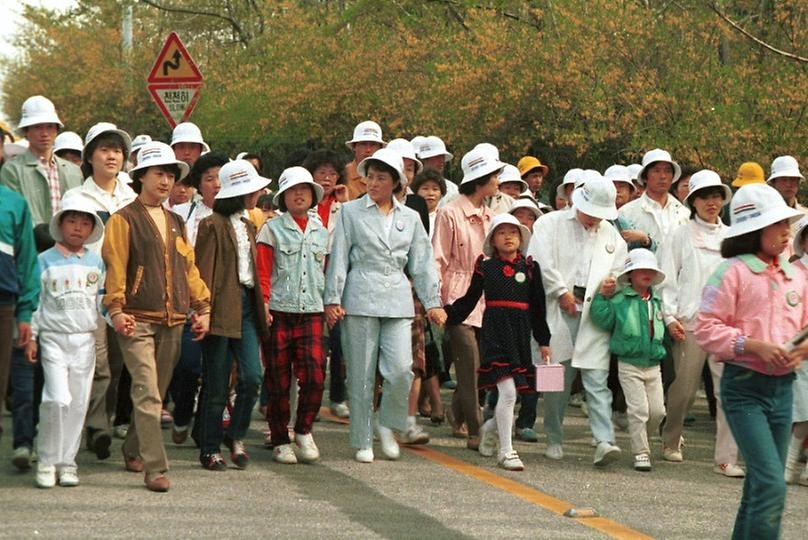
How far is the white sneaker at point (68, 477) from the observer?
380 inches

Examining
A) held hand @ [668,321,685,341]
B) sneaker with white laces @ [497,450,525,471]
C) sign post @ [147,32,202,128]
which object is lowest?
sneaker with white laces @ [497,450,525,471]

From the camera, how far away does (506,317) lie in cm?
1130

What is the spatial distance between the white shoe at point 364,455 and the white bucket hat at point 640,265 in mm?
2042

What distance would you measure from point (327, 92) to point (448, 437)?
21650mm

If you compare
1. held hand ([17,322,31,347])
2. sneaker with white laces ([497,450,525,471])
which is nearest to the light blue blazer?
sneaker with white laces ([497,450,525,471])

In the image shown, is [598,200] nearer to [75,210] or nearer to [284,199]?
[284,199]

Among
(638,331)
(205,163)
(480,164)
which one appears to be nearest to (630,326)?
(638,331)

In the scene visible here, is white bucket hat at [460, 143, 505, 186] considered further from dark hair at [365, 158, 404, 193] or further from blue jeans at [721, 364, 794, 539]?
blue jeans at [721, 364, 794, 539]

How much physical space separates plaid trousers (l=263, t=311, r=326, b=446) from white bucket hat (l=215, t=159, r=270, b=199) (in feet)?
2.87

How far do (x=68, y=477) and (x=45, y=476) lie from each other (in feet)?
0.42

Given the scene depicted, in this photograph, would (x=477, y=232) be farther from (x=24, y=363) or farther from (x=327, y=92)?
(x=327, y=92)

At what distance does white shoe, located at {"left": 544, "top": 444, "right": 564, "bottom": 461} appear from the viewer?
11.5 m

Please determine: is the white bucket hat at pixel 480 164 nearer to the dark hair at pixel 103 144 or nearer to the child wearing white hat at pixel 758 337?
the dark hair at pixel 103 144

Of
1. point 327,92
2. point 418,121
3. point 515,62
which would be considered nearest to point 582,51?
point 515,62
